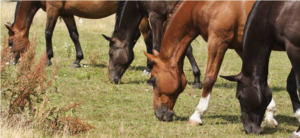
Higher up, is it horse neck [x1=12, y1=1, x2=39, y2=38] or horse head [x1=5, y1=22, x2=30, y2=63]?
horse neck [x1=12, y1=1, x2=39, y2=38]

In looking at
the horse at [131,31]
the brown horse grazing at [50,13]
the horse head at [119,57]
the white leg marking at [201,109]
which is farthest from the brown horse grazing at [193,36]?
the brown horse grazing at [50,13]

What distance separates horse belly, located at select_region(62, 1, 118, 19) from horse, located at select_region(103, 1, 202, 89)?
1.36 meters

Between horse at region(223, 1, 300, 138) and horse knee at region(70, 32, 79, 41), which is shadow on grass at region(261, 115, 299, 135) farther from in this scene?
horse knee at region(70, 32, 79, 41)

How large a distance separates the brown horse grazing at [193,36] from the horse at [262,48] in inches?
29.3

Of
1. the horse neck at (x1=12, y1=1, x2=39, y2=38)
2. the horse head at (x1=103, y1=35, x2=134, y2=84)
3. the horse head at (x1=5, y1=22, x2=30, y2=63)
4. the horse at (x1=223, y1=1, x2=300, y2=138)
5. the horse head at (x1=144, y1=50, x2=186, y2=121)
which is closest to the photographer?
the horse at (x1=223, y1=1, x2=300, y2=138)

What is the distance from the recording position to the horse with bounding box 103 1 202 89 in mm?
9398

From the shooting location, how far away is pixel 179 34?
6.73 metres

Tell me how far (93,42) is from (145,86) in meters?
5.54

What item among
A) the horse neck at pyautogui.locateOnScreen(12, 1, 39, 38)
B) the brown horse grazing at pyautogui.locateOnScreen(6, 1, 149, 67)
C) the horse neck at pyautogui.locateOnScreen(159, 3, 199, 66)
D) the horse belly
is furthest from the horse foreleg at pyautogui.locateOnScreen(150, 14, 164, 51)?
the horse neck at pyautogui.locateOnScreen(12, 1, 39, 38)

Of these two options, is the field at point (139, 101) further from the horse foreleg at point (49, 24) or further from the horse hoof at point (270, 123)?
the horse foreleg at point (49, 24)

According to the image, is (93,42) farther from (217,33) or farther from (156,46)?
(217,33)

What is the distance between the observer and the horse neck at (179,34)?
264 inches

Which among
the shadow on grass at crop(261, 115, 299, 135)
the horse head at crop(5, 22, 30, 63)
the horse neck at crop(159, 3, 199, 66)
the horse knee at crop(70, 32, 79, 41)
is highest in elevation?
the horse neck at crop(159, 3, 199, 66)

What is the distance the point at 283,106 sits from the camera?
821 cm
